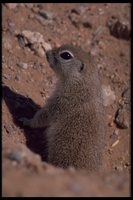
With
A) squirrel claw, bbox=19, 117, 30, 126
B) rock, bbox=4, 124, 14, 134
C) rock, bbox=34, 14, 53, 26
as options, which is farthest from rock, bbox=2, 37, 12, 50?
rock, bbox=4, 124, 14, 134

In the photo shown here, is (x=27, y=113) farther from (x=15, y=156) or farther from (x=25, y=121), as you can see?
(x=15, y=156)

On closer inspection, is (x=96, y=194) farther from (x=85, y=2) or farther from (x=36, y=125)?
(x=85, y=2)

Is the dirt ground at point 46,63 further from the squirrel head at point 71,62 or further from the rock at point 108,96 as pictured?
the squirrel head at point 71,62

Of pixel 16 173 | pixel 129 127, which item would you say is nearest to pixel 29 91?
pixel 129 127

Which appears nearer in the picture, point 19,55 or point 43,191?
point 43,191

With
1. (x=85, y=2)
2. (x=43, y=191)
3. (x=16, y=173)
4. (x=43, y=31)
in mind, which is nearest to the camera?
(x=43, y=191)

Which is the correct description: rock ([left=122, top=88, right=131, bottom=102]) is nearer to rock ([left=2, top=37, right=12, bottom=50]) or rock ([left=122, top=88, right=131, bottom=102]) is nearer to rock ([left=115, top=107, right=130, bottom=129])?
rock ([left=115, top=107, right=130, bottom=129])

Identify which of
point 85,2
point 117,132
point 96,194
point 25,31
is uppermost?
point 85,2
